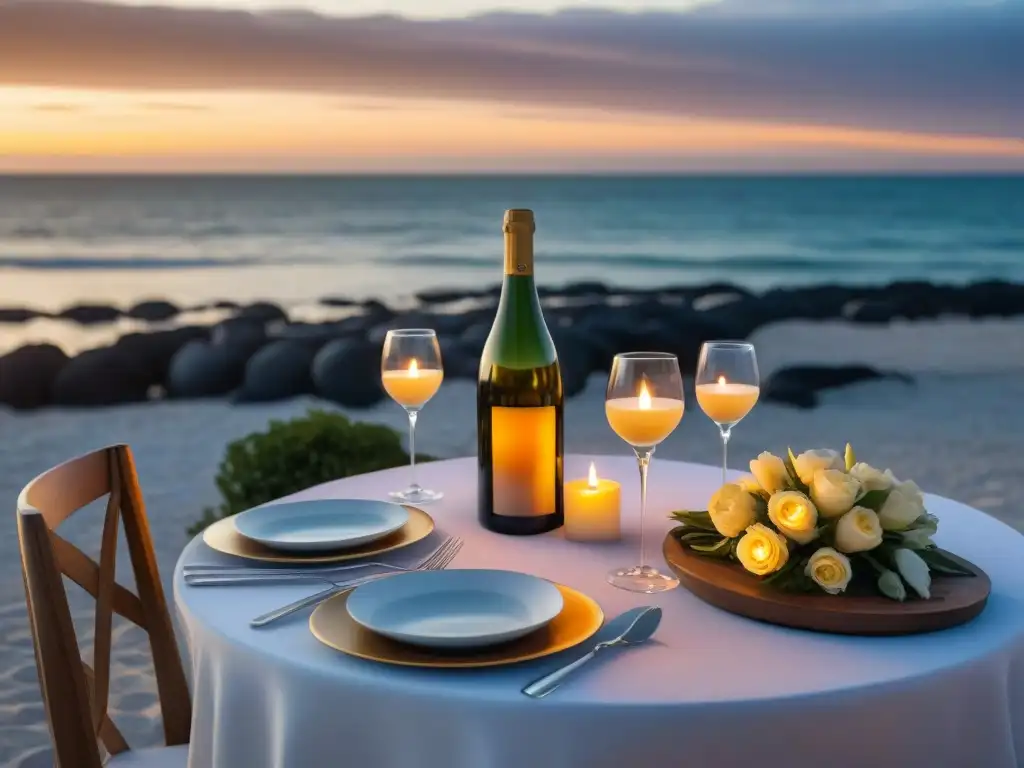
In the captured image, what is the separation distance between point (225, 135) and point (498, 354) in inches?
667

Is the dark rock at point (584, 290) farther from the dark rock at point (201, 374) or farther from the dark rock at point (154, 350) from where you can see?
the dark rock at point (201, 374)

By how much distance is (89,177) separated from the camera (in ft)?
74.8

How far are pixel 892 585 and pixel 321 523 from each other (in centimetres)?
89

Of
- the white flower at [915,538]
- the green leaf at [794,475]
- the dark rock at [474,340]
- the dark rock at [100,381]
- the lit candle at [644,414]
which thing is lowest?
the dark rock at [100,381]

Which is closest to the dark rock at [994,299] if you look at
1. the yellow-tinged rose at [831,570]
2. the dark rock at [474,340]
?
the dark rock at [474,340]

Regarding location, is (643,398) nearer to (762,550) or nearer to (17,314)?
(762,550)

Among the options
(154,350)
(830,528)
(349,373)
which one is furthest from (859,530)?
(154,350)

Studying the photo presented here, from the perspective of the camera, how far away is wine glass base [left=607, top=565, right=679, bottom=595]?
1375mm

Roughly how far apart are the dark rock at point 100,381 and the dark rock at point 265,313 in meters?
4.43

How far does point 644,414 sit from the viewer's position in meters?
1.47

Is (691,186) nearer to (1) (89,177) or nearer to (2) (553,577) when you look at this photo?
(1) (89,177)

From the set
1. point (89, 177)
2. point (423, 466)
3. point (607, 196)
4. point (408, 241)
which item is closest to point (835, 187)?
point (607, 196)

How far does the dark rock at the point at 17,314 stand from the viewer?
48.3 feet

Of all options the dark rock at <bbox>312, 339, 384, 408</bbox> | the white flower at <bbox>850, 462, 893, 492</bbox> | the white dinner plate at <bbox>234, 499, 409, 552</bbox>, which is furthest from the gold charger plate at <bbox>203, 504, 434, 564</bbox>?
the dark rock at <bbox>312, 339, 384, 408</bbox>
